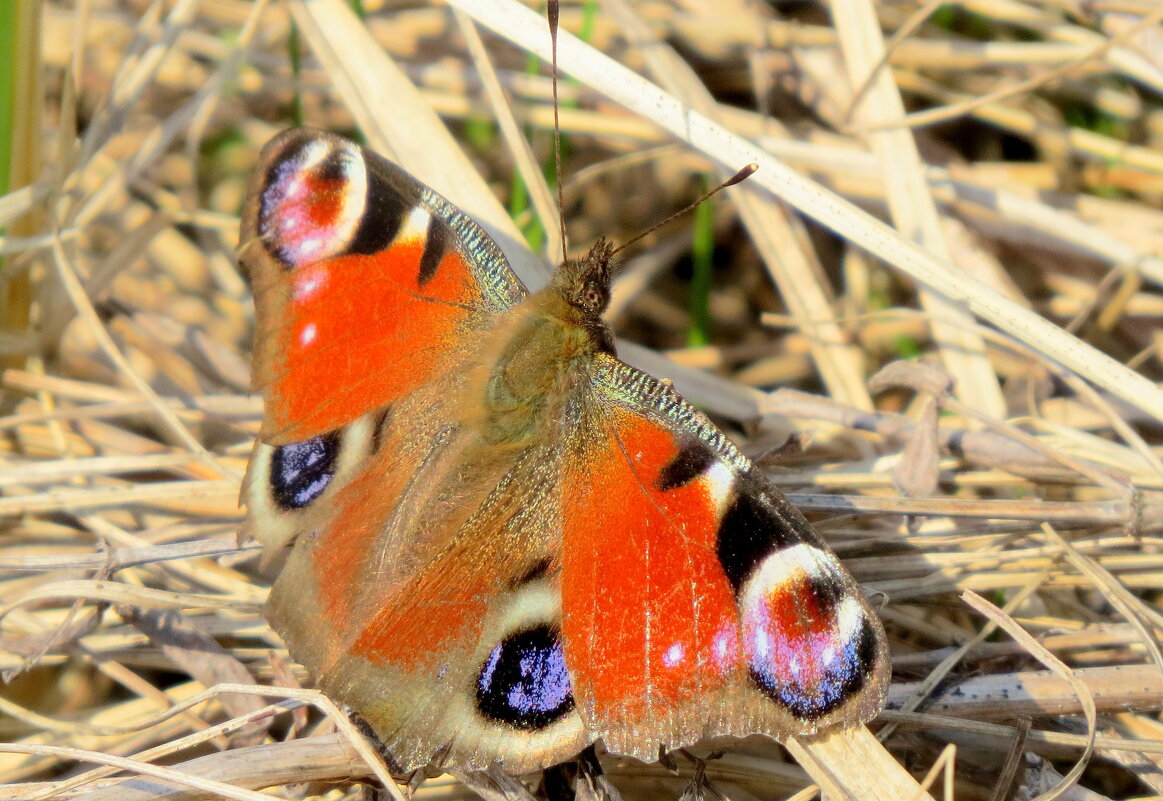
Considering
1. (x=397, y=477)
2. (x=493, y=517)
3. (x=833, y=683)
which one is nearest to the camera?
(x=833, y=683)

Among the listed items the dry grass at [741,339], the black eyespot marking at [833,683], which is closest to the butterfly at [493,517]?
the black eyespot marking at [833,683]

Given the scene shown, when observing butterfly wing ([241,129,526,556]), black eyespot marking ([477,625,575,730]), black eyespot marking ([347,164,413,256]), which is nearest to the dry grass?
black eyespot marking ([477,625,575,730])

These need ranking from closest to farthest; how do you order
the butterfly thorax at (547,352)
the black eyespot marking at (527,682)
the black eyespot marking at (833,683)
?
the black eyespot marking at (833,683)
the black eyespot marking at (527,682)
the butterfly thorax at (547,352)

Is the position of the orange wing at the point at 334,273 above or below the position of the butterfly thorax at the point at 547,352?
above

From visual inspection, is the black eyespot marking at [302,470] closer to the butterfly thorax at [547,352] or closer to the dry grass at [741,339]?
the dry grass at [741,339]

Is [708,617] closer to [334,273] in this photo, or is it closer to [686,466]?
[686,466]

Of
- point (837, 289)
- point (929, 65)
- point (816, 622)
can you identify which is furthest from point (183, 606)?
point (929, 65)

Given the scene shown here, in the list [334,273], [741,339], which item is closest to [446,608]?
[334,273]
